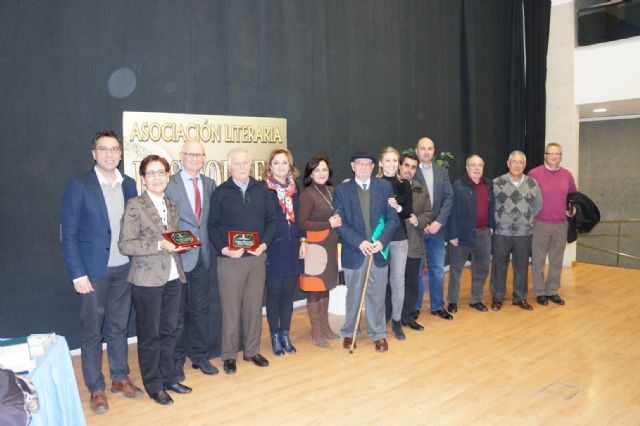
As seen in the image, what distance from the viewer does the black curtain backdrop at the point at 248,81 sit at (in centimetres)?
381

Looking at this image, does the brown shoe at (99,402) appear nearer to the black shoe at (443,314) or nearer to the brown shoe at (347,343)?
the brown shoe at (347,343)

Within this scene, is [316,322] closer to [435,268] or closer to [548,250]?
[435,268]

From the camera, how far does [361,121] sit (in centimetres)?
621

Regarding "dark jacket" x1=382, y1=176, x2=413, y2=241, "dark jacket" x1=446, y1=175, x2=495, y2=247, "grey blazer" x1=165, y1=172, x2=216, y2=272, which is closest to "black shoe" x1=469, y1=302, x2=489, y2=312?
"dark jacket" x1=446, y1=175, x2=495, y2=247

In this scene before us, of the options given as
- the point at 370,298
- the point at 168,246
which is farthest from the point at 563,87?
the point at 168,246

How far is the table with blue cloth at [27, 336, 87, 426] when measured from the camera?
1.96 meters

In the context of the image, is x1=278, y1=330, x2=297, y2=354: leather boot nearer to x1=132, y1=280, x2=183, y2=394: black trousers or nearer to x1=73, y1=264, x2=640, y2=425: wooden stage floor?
x1=73, y1=264, x2=640, y2=425: wooden stage floor

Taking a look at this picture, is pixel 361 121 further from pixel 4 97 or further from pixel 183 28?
pixel 4 97

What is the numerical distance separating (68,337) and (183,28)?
9.20 feet

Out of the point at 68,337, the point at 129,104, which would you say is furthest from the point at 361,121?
the point at 68,337

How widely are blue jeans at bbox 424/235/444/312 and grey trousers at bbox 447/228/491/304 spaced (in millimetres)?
241

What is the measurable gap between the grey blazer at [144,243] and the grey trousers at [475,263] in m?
3.08

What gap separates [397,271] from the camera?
4250 millimetres

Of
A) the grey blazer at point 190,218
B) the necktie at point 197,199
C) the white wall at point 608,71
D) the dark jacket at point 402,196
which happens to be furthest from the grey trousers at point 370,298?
the white wall at point 608,71
